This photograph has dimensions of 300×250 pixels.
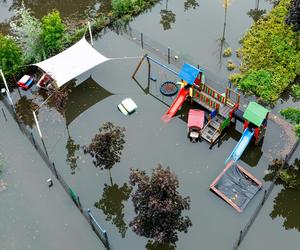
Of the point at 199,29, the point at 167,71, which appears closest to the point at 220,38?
the point at 199,29

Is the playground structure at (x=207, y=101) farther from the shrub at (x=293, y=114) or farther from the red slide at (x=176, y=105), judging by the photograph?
the shrub at (x=293, y=114)

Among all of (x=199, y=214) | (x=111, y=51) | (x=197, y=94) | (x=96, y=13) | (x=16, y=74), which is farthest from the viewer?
(x=96, y=13)

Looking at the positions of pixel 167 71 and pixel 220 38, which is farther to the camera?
pixel 220 38

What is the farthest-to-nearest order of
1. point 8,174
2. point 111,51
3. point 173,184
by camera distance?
point 111,51, point 8,174, point 173,184

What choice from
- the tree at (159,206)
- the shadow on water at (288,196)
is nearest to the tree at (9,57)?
the tree at (159,206)

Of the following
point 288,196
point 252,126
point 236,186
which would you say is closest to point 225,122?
point 252,126

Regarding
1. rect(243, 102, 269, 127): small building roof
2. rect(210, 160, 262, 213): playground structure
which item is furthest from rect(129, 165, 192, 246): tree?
rect(243, 102, 269, 127): small building roof

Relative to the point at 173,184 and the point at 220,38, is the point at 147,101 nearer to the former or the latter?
the point at 220,38

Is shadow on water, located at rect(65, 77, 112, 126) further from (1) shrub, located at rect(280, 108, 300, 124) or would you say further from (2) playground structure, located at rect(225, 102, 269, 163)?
(1) shrub, located at rect(280, 108, 300, 124)
